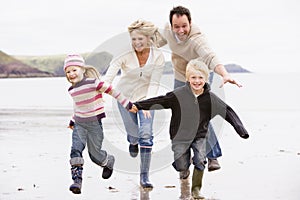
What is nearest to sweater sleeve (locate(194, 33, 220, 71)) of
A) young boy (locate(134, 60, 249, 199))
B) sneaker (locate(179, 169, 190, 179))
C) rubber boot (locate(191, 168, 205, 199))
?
young boy (locate(134, 60, 249, 199))

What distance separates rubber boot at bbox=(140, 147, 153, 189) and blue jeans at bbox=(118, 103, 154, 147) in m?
0.08

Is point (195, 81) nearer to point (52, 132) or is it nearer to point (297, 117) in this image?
point (52, 132)

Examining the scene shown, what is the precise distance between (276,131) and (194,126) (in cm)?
666

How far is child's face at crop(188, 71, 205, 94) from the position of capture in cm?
726

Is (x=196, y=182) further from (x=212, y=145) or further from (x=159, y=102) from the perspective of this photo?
(x=159, y=102)

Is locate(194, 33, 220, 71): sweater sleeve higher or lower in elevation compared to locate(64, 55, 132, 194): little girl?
higher

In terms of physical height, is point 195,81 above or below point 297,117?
above

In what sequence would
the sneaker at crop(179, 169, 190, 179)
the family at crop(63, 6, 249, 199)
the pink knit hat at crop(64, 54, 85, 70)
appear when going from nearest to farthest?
1. the pink knit hat at crop(64, 54, 85, 70)
2. the family at crop(63, 6, 249, 199)
3. the sneaker at crop(179, 169, 190, 179)

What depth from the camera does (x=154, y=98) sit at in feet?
24.4

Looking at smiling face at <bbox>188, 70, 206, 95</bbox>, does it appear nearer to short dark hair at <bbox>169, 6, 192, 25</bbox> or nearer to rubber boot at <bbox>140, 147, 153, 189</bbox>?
short dark hair at <bbox>169, 6, 192, 25</bbox>

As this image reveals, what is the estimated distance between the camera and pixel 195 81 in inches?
287

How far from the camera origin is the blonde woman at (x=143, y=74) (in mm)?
7930

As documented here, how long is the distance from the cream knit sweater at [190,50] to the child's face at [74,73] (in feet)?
4.52

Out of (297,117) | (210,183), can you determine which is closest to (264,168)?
(210,183)
